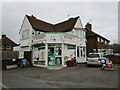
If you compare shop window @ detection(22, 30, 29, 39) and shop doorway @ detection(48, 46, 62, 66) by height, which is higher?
shop window @ detection(22, 30, 29, 39)

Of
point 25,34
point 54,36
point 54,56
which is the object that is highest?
point 25,34

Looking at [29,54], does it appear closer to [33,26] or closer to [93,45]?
[33,26]

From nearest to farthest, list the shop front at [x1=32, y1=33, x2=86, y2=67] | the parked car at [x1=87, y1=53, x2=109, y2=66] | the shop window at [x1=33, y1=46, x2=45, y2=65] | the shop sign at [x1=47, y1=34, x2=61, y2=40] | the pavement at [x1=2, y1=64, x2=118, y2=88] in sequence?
the pavement at [x1=2, y1=64, x2=118, y2=88] < the parked car at [x1=87, y1=53, x2=109, y2=66] < the shop front at [x1=32, y1=33, x2=86, y2=67] < the shop sign at [x1=47, y1=34, x2=61, y2=40] < the shop window at [x1=33, y1=46, x2=45, y2=65]

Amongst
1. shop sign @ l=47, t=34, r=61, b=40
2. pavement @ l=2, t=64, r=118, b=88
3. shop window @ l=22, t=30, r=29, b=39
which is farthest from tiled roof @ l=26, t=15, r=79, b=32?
pavement @ l=2, t=64, r=118, b=88

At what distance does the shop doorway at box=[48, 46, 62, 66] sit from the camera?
14.0 m

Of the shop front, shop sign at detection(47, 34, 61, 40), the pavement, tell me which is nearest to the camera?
the pavement

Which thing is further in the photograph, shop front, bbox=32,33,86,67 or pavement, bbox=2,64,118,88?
shop front, bbox=32,33,86,67

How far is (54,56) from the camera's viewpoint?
14.1m

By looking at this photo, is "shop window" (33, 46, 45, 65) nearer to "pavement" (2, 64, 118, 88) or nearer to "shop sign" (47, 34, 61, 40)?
"shop sign" (47, 34, 61, 40)

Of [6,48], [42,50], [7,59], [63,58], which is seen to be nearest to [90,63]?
[63,58]

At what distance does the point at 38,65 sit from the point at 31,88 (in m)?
9.66

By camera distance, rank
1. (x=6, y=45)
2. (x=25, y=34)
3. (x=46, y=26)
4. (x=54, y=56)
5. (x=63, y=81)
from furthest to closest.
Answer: (x=6, y=45)
(x=46, y=26)
(x=25, y=34)
(x=54, y=56)
(x=63, y=81)

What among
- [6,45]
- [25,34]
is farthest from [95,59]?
[6,45]

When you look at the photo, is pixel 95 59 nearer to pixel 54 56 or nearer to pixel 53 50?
pixel 54 56
